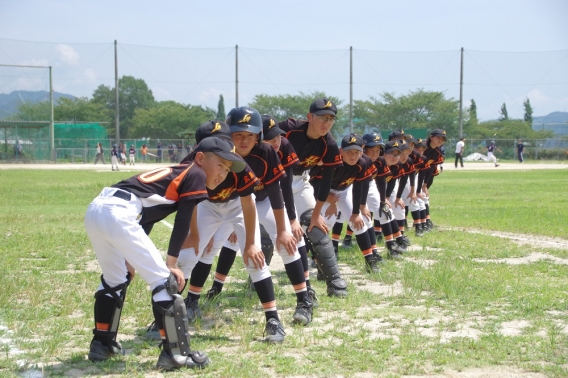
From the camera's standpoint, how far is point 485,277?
302 inches

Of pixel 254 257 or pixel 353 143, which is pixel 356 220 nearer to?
pixel 353 143

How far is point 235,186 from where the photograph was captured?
5.43 meters

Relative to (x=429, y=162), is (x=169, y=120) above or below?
above

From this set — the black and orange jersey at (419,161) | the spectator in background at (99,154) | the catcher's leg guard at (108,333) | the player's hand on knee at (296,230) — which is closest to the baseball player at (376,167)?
the black and orange jersey at (419,161)

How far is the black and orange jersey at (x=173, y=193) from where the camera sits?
15.3 feet

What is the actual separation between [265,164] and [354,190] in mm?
2705

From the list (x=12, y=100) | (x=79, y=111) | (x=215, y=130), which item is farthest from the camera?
(x=79, y=111)

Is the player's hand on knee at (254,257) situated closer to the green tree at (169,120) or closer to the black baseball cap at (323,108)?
the black baseball cap at (323,108)

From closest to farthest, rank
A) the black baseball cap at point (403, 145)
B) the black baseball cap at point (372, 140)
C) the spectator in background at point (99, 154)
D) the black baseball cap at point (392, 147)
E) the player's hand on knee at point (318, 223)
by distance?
the player's hand on knee at point (318, 223) → the black baseball cap at point (372, 140) → the black baseball cap at point (392, 147) → the black baseball cap at point (403, 145) → the spectator in background at point (99, 154)

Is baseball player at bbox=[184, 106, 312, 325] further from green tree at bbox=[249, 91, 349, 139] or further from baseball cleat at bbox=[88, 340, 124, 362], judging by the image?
green tree at bbox=[249, 91, 349, 139]

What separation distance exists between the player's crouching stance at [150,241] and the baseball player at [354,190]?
329 centimetres

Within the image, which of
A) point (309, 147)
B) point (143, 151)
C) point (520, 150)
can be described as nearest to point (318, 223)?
point (309, 147)

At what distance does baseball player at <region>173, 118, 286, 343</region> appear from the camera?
5336mm

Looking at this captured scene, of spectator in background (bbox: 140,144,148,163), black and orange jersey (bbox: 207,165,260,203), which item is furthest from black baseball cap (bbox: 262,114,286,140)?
spectator in background (bbox: 140,144,148,163)
